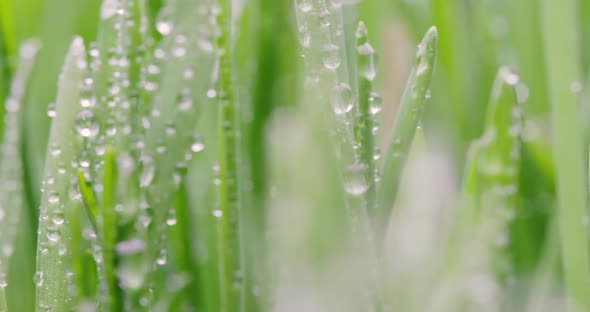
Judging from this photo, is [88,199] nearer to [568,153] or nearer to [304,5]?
[304,5]

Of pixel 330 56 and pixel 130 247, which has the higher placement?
pixel 330 56

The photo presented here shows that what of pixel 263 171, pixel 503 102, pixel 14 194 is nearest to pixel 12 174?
pixel 14 194

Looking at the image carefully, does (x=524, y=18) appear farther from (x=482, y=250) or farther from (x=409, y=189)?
(x=482, y=250)

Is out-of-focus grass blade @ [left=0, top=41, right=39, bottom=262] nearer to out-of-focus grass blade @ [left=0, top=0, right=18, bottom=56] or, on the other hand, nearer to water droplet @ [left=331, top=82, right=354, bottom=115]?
out-of-focus grass blade @ [left=0, top=0, right=18, bottom=56]

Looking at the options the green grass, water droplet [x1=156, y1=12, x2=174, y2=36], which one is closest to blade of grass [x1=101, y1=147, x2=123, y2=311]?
the green grass

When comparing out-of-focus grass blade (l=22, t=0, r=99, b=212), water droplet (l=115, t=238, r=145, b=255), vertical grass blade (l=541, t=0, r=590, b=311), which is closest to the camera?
water droplet (l=115, t=238, r=145, b=255)

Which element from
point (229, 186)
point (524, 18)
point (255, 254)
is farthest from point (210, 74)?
point (524, 18)
